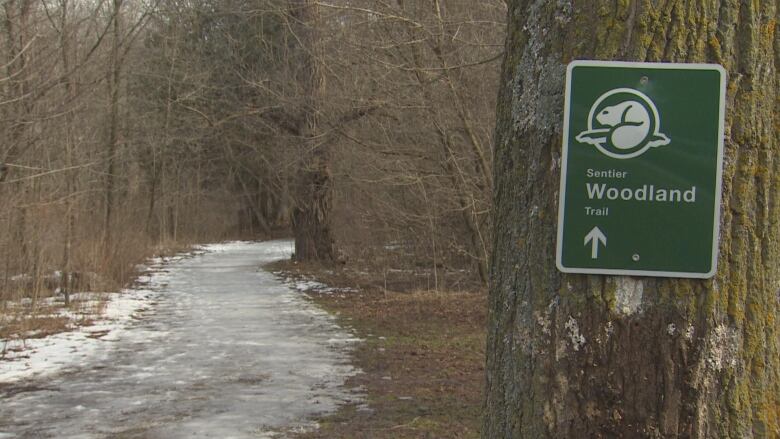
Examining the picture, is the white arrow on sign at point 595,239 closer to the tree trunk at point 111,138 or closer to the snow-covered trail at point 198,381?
the snow-covered trail at point 198,381

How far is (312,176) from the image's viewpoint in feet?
69.7

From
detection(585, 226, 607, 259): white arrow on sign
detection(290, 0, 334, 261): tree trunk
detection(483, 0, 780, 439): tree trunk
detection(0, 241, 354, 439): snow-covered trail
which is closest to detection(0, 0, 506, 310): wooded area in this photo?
detection(290, 0, 334, 261): tree trunk

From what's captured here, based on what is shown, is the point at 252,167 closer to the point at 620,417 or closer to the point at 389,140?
the point at 389,140

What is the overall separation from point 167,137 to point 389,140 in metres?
14.5

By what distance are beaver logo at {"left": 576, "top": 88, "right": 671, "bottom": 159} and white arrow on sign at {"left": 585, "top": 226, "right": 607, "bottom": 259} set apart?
17 cm

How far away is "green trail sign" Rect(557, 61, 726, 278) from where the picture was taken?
1741 mm

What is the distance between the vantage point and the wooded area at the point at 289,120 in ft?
35.3

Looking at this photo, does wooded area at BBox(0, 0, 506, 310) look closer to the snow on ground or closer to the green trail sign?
the snow on ground

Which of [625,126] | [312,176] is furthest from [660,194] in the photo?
[312,176]

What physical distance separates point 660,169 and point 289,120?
62.8 ft

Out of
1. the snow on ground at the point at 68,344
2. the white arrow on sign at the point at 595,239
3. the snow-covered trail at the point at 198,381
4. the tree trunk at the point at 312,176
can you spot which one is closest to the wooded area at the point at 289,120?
the tree trunk at the point at 312,176

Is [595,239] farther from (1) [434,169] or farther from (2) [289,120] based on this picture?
(2) [289,120]

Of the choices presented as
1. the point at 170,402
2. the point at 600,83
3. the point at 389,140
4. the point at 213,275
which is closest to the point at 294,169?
the point at 213,275

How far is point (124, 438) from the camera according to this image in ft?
19.6
